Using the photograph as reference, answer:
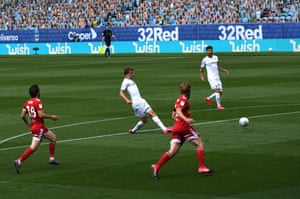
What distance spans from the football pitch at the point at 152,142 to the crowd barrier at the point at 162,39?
20.6 meters

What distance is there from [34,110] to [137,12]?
58.4 m

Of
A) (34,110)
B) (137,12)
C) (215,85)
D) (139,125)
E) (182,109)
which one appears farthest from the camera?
(137,12)

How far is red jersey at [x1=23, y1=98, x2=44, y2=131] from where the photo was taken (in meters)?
17.0

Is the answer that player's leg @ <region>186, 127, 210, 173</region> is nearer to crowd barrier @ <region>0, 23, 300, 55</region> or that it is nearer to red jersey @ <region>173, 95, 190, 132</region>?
red jersey @ <region>173, 95, 190, 132</region>

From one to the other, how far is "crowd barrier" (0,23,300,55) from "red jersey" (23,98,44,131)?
4633 cm

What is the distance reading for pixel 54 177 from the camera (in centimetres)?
1648

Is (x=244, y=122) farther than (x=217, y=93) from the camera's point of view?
No

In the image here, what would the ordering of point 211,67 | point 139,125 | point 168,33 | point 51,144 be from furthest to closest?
point 168,33 < point 211,67 < point 139,125 < point 51,144

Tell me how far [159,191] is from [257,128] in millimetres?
8747

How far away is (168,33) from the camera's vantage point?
2714 inches

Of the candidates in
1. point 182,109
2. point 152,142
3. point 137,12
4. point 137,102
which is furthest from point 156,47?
point 182,109

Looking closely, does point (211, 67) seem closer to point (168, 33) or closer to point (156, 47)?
point (156, 47)

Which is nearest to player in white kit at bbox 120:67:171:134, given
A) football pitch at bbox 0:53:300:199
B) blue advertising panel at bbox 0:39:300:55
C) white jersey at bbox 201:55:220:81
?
football pitch at bbox 0:53:300:199

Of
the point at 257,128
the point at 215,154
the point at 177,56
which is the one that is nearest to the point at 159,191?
the point at 215,154
